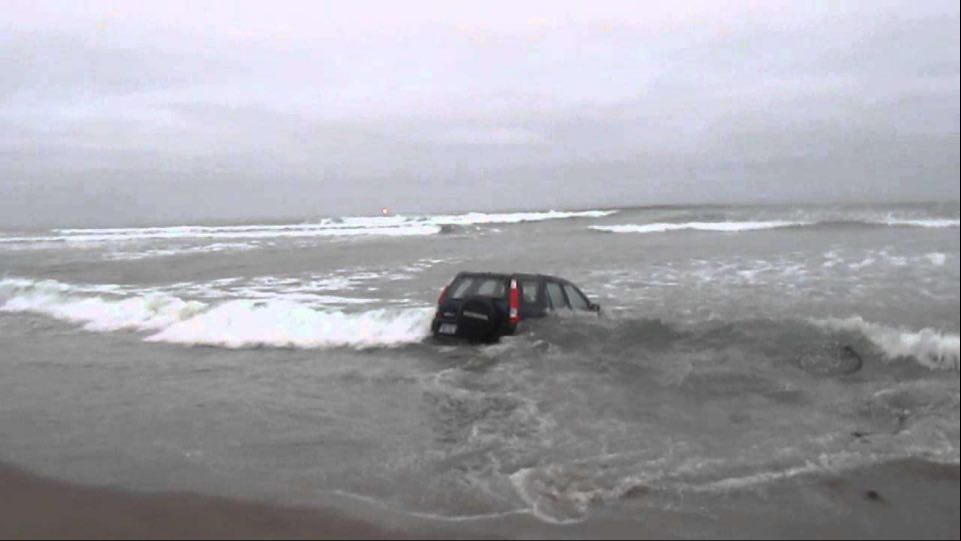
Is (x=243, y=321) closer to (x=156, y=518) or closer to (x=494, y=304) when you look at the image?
(x=494, y=304)

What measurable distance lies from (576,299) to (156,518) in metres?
7.75

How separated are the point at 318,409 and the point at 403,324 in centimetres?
505

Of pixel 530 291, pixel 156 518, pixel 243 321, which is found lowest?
pixel 156 518

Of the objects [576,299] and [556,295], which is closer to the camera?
[556,295]

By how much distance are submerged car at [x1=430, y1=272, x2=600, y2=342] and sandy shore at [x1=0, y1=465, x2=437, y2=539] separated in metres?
5.62

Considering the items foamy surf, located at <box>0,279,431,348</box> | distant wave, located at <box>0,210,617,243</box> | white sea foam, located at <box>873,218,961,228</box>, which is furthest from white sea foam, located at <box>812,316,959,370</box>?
distant wave, located at <box>0,210,617,243</box>

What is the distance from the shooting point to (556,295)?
38.5ft

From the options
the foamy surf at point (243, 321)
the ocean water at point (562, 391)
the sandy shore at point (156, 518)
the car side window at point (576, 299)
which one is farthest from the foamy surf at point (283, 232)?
the sandy shore at point (156, 518)

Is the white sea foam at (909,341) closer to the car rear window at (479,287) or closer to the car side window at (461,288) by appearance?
the car rear window at (479,287)

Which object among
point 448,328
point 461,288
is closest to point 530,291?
point 461,288

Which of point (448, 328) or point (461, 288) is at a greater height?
point (461, 288)

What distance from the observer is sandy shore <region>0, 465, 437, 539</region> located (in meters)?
5.21

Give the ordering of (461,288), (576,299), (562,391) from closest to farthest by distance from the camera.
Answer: (562,391) → (461,288) → (576,299)

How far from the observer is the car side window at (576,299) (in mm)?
12000
